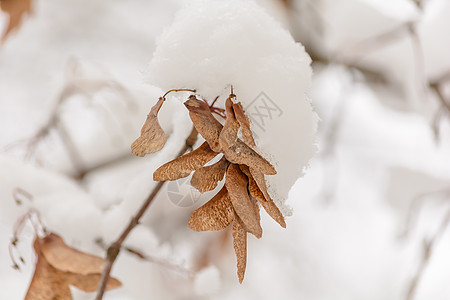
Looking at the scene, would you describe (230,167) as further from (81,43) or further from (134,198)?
(81,43)

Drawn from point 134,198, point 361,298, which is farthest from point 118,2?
point 134,198

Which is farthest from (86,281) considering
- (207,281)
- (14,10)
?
(14,10)

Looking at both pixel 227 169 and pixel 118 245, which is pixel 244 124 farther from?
pixel 118 245

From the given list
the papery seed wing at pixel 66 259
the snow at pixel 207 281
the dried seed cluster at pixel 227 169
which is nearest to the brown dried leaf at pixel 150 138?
the dried seed cluster at pixel 227 169

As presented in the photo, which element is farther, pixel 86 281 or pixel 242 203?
pixel 86 281

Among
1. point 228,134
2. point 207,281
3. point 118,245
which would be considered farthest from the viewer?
point 207,281

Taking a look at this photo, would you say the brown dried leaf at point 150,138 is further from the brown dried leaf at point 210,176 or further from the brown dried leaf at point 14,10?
the brown dried leaf at point 14,10
